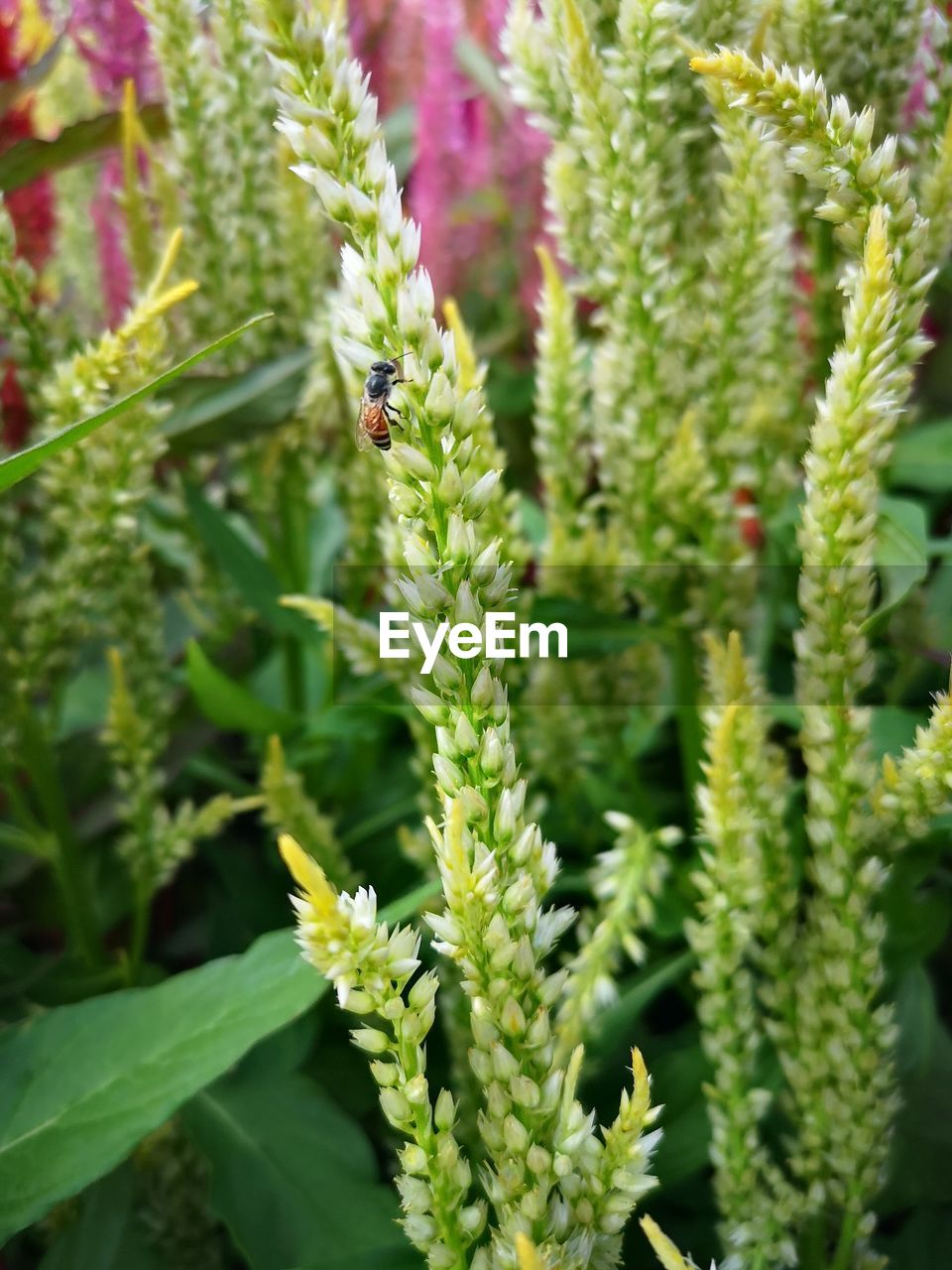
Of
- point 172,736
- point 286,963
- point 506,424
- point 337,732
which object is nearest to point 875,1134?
point 286,963

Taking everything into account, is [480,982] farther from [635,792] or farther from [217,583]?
[217,583]

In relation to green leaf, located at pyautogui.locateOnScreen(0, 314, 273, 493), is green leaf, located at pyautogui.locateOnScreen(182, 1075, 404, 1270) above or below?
below

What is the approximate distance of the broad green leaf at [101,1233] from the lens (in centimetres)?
55

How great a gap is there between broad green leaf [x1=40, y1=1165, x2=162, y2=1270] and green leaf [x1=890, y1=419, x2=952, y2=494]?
26.5 inches

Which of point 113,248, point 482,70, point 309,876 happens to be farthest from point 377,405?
point 482,70

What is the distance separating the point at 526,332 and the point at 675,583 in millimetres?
615

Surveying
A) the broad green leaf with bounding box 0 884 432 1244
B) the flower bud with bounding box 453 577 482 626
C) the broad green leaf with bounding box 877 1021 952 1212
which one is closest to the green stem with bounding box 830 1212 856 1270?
the broad green leaf with bounding box 877 1021 952 1212

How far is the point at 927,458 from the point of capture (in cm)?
81

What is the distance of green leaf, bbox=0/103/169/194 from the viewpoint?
0.66 metres

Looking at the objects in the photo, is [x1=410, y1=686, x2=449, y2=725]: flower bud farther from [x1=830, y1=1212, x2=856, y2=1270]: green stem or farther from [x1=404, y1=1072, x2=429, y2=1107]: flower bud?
[x1=830, y1=1212, x2=856, y2=1270]: green stem

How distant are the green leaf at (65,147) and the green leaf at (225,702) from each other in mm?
311

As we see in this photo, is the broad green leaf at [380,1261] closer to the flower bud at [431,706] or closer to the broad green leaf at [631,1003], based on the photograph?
the broad green leaf at [631,1003]

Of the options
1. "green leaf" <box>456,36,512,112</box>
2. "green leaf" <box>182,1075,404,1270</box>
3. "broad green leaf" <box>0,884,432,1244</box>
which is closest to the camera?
"broad green leaf" <box>0,884,432,1244</box>

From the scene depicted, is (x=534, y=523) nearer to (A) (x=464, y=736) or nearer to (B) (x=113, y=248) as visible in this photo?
(B) (x=113, y=248)
